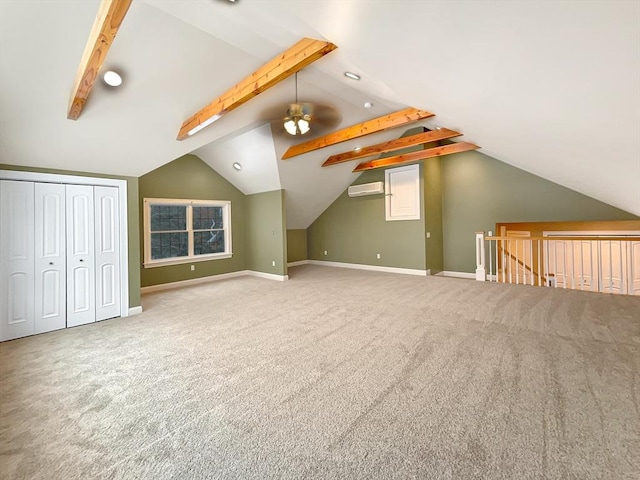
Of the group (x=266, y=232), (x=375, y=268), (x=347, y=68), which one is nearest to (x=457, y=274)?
(x=375, y=268)

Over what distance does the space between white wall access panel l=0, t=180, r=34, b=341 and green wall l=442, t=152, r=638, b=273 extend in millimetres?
7734

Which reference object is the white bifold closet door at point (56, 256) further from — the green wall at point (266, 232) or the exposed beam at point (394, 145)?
→ the exposed beam at point (394, 145)

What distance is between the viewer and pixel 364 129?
Result: 456cm

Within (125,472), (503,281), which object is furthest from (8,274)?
(503,281)

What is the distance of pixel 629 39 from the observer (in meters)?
1.11

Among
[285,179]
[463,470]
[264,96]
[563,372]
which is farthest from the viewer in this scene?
[285,179]

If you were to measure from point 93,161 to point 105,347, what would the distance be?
2360 mm

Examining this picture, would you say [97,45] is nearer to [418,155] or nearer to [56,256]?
[56,256]

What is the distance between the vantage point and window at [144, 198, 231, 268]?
5918 millimetres

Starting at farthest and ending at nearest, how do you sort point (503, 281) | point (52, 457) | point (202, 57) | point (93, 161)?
point (503, 281) < point (93, 161) < point (202, 57) < point (52, 457)

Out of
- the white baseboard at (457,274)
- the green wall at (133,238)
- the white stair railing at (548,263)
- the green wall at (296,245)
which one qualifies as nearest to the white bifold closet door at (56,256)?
the green wall at (133,238)

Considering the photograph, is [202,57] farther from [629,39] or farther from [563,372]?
[563,372]

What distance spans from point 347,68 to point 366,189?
4718 millimetres

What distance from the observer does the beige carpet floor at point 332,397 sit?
151cm
